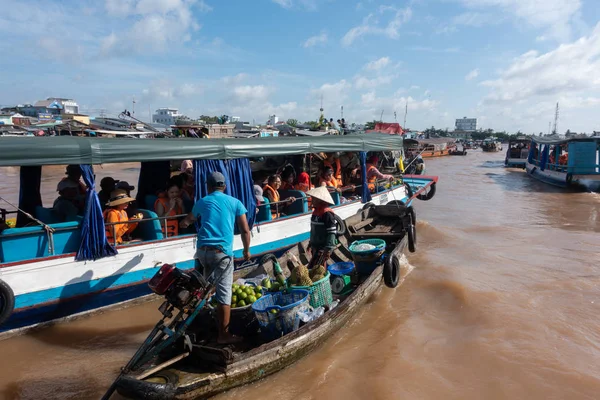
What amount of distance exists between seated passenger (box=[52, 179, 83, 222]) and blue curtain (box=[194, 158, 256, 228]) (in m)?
1.80

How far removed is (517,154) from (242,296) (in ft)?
121

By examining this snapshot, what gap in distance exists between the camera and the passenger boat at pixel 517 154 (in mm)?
34062

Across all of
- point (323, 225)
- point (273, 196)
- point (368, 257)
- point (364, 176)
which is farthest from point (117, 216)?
point (364, 176)

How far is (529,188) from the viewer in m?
22.1

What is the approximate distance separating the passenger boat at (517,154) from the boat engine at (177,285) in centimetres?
3531

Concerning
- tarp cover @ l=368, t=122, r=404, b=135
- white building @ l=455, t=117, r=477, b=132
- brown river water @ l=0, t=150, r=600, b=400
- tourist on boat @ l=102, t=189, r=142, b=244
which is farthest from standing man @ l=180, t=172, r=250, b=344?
white building @ l=455, t=117, r=477, b=132

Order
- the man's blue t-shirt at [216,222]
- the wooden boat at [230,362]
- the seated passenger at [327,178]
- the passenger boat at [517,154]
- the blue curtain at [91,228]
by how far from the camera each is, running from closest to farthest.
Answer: the wooden boat at [230,362], the man's blue t-shirt at [216,222], the blue curtain at [91,228], the seated passenger at [327,178], the passenger boat at [517,154]

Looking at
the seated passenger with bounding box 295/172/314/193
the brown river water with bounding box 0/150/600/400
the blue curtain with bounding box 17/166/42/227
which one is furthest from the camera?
the seated passenger with bounding box 295/172/314/193

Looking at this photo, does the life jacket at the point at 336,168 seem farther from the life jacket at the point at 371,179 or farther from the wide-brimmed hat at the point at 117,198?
the wide-brimmed hat at the point at 117,198

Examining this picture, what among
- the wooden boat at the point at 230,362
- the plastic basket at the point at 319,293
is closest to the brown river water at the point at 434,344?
the wooden boat at the point at 230,362

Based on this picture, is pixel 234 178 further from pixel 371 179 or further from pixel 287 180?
pixel 371 179

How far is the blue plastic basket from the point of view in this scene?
6.31m

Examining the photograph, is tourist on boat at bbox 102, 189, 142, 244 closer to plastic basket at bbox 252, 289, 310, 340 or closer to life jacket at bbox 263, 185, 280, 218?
plastic basket at bbox 252, 289, 310, 340

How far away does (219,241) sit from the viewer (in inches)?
164
